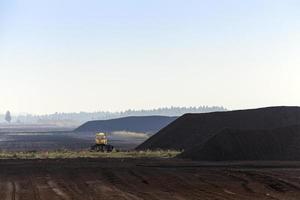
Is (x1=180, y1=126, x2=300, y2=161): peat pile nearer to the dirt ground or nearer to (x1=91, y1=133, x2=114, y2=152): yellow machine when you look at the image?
the dirt ground

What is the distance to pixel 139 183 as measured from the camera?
83.0ft

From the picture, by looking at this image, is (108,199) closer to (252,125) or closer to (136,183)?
(136,183)

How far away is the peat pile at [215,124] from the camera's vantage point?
63.5 m

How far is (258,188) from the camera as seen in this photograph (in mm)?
23219

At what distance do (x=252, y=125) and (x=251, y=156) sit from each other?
75.1 feet

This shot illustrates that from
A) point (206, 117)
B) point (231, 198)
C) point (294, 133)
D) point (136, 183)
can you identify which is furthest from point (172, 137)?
point (231, 198)

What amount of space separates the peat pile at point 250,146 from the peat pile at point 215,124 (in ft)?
47.6

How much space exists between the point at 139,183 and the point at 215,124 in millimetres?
43167

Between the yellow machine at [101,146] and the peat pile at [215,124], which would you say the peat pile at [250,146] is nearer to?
the yellow machine at [101,146]

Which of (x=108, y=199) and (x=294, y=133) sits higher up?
(x=294, y=133)

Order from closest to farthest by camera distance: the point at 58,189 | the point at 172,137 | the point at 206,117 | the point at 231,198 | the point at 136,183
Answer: the point at 231,198, the point at 58,189, the point at 136,183, the point at 172,137, the point at 206,117

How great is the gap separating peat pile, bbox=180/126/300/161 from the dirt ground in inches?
470

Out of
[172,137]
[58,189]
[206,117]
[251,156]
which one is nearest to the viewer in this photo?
[58,189]

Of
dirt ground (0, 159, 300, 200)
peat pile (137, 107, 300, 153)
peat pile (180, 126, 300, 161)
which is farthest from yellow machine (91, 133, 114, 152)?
dirt ground (0, 159, 300, 200)
